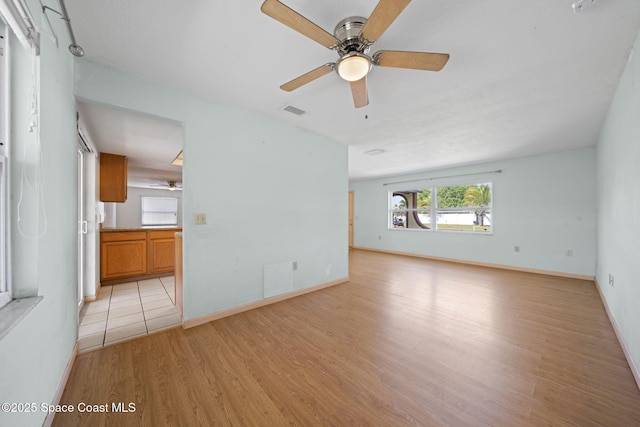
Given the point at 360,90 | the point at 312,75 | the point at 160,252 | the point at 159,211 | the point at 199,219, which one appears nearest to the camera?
the point at 312,75

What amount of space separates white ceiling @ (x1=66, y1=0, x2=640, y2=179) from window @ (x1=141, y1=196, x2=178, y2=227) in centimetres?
630

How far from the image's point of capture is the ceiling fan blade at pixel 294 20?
1171 mm

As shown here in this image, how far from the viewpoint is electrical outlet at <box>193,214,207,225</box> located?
2.49m

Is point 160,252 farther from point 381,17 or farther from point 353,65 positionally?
point 381,17

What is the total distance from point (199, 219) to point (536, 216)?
605 cm

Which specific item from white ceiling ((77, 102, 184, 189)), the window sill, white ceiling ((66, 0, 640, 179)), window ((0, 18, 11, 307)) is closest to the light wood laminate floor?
Answer: the window sill

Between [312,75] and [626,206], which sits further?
[626,206]

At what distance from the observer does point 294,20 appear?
1.26 m

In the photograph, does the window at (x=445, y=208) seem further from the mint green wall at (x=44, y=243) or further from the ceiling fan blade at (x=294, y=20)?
the mint green wall at (x=44, y=243)

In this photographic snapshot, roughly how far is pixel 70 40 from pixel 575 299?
19.8 ft

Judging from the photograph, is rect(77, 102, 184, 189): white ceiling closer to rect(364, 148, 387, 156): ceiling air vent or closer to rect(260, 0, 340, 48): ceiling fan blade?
rect(260, 0, 340, 48): ceiling fan blade

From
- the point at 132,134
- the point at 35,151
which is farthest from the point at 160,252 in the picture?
the point at 35,151

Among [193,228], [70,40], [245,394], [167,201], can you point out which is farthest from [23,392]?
[167,201]

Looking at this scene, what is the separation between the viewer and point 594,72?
6.69 feet
